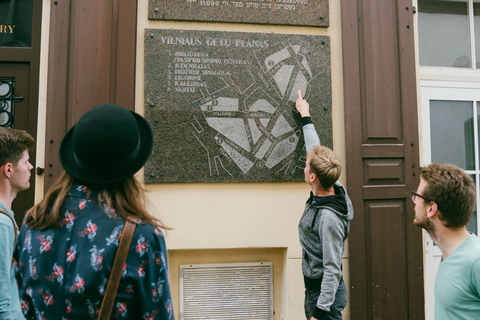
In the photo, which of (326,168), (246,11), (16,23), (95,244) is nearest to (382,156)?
(326,168)

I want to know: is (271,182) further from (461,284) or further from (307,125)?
(461,284)

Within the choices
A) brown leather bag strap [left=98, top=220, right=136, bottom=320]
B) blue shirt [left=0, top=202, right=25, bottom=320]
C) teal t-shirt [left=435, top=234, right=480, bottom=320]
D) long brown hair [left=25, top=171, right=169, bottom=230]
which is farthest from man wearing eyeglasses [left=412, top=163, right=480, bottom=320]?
blue shirt [left=0, top=202, right=25, bottom=320]

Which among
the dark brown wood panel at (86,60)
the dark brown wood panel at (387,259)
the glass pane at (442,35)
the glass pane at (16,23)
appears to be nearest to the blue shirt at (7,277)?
the dark brown wood panel at (86,60)

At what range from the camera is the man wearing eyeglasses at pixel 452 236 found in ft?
4.97

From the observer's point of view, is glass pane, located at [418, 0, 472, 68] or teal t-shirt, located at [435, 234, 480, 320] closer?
teal t-shirt, located at [435, 234, 480, 320]

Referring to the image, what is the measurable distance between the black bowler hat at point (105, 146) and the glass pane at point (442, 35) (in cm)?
322

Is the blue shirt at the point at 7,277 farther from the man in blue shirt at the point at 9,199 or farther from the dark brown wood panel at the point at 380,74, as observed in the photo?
the dark brown wood panel at the point at 380,74

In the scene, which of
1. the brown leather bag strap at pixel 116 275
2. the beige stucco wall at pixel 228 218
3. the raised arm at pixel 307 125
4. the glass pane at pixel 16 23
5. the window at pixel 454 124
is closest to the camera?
the brown leather bag strap at pixel 116 275

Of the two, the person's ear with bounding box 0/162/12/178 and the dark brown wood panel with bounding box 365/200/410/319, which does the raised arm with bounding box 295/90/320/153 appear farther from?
the person's ear with bounding box 0/162/12/178

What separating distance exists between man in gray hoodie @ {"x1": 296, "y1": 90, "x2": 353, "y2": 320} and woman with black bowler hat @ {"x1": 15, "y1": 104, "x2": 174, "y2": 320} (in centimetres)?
115

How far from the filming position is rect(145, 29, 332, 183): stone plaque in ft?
9.70

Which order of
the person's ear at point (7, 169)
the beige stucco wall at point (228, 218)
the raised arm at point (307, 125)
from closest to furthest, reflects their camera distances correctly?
the person's ear at point (7, 169) < the raised arm at point (307, 125) < the beige stucco wall at point (228, 218)

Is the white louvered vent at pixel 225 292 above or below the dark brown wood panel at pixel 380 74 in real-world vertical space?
below

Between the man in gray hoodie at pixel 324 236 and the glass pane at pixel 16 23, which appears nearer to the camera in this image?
the man in gray hoodie at pixel 324 236
